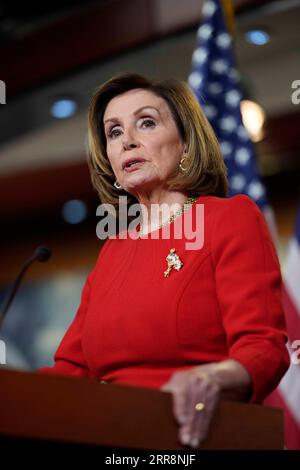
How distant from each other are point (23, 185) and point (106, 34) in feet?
6.43

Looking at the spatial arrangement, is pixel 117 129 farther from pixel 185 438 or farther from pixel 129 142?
pixel 185 438

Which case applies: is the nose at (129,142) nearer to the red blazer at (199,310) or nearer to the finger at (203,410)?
the red blazer at (199,310)

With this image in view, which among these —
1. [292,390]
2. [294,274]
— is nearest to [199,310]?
[292,390]

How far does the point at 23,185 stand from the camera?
7004mm

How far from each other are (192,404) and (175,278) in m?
0.49

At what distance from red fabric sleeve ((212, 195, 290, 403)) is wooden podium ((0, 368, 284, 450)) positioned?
28 centimetres

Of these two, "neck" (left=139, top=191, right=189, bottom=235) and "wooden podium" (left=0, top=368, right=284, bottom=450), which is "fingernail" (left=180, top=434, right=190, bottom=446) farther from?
"neck" (left=139, top=191, right=189, bottom=235)

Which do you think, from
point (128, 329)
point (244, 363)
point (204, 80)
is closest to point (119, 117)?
point (128, 329)

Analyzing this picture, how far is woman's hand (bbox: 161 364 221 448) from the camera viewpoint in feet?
4.46

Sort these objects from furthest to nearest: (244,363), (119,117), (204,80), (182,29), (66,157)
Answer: (66,157)
(182,29)
(204,80)
(119,117)
(244,363)

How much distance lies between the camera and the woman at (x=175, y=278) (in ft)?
5.22

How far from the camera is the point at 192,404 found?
1.37 meters
